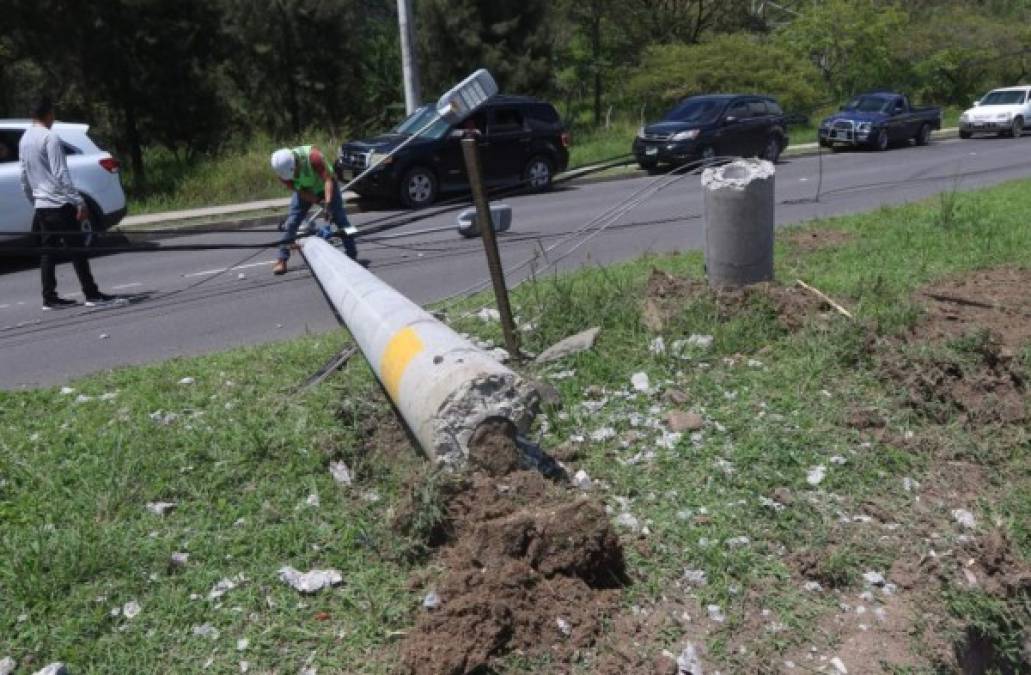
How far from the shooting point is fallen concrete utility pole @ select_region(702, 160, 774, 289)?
21.6 ft

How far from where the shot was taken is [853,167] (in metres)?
21.6

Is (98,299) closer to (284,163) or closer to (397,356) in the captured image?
(284,163)

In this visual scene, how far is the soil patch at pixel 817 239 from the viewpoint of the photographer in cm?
949

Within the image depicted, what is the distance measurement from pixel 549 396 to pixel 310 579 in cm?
179

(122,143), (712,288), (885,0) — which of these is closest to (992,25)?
(885,0)

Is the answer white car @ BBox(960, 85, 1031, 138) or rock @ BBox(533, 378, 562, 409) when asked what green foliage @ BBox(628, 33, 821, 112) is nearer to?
white car @ BBox(960, 85, 1031, 138)

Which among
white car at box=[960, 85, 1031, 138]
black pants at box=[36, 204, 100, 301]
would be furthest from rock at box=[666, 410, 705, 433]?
white car at box=[960, 85, 1031, 138]

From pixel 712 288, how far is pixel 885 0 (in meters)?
44.3

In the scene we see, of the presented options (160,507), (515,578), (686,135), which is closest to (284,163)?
(160,507)

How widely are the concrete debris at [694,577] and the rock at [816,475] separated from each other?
899mm

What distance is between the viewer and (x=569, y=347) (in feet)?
19.4

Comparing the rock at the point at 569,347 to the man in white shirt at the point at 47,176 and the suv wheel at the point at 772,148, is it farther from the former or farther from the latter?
the suv wheel at the point at 772,148

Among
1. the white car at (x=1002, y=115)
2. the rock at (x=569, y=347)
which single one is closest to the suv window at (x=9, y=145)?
the rock at (x=569, y=347)

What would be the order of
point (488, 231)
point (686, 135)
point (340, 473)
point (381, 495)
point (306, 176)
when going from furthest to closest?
point (686, 135)
point (306, 176)
point (488, 231)
point (340, 473)
point (381, 495)
